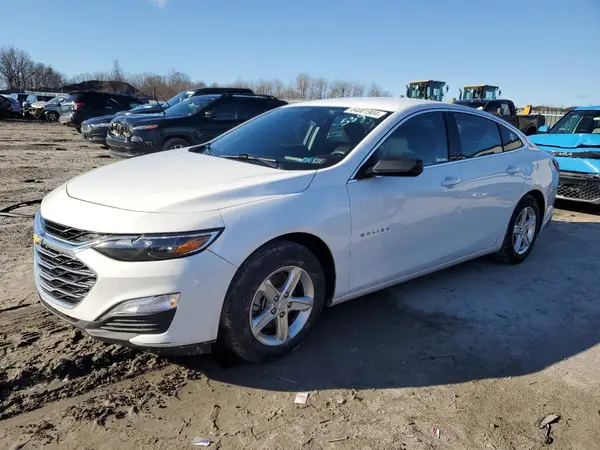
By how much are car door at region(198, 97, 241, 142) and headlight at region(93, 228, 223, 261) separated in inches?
313

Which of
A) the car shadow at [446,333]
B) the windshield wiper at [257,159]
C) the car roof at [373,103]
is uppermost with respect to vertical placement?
the car roof at [373,103]

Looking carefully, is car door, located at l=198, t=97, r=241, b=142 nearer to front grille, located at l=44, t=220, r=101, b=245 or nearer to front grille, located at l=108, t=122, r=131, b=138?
front grille, located at l=108, t=122, r=131, b=138

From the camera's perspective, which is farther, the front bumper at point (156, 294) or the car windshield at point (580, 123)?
the car windshield at point (580, 123)

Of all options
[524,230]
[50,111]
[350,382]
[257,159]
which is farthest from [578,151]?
[50,111]

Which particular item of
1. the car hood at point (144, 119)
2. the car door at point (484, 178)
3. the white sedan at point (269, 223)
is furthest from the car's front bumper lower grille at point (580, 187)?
the car hood at point (144, 119)

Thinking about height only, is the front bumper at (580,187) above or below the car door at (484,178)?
below

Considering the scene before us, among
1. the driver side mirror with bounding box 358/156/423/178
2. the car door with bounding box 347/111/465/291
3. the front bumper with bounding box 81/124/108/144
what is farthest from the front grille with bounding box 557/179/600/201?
the front bumper with bounding box 81/124/108/144

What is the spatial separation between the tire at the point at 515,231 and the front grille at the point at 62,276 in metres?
4.03

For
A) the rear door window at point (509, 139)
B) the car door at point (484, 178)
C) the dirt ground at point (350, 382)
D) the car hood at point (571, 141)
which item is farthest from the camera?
the car hood at point (571, 141)

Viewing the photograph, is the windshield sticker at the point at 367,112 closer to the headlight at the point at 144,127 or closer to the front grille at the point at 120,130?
the headlight at the point at 144,127

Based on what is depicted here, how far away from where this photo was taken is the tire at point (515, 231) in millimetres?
5047

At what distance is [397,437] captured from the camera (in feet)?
Answer: 8.45

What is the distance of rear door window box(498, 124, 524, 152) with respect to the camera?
499 centimetres

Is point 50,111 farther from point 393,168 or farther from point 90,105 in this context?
point 393,168
